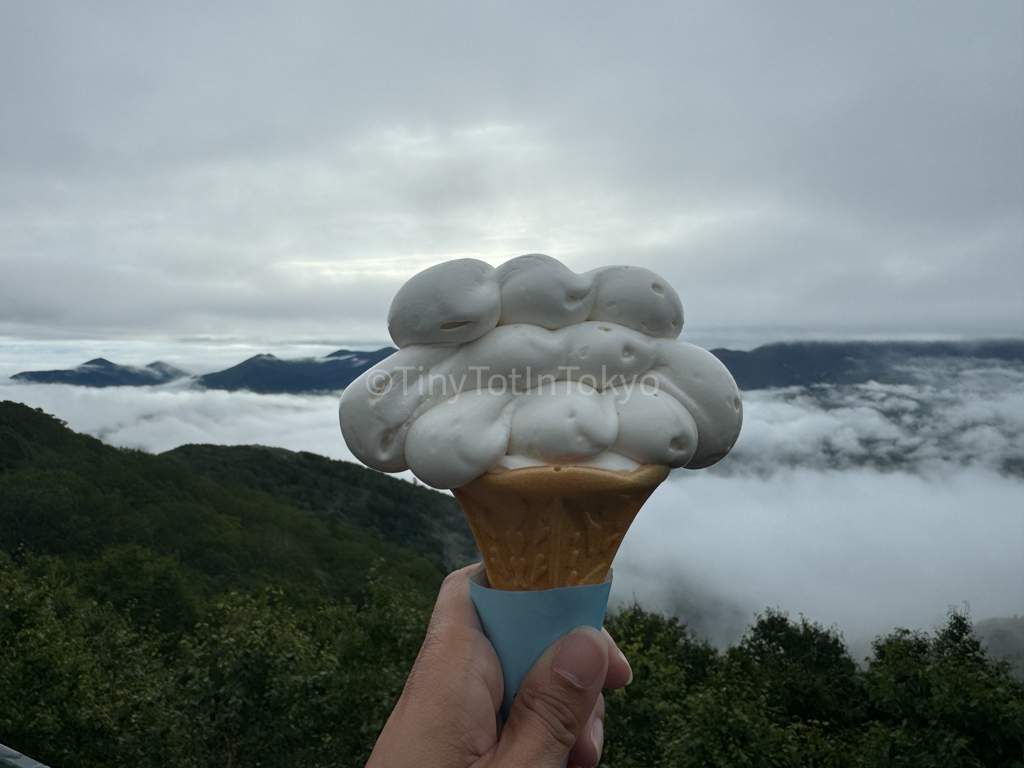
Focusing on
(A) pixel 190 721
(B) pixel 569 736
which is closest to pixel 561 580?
(B) pixel 569 736

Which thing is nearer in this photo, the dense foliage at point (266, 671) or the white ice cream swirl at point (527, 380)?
the white ice cream swirl at point (527, 380)

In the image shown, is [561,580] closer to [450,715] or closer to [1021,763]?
[450,715]

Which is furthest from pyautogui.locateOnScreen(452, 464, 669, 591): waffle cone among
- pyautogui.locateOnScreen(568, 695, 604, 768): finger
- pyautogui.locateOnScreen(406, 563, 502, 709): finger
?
pyautogui.locateOnScreen(568, 695, 604, 768): finger

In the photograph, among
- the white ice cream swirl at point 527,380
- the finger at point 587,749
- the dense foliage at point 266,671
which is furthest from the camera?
the dense foliage at point 266,671

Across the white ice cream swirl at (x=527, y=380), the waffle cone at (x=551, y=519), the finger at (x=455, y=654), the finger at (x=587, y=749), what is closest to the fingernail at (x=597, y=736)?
the finger at (x=587, y=749)

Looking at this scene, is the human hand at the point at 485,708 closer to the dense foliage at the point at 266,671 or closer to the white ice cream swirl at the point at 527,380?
the white ice cream swirl at the point at 527,380

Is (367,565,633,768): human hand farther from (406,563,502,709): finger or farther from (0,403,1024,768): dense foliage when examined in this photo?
(0,403,1024,768): dense foliage
